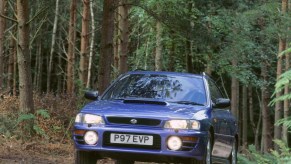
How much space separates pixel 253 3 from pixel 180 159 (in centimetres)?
1960

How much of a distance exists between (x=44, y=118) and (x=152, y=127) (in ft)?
25.3

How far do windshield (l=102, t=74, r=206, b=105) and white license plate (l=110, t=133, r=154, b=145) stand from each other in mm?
1273

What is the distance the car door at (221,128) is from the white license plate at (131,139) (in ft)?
4.21

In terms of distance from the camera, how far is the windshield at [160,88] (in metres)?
9.70

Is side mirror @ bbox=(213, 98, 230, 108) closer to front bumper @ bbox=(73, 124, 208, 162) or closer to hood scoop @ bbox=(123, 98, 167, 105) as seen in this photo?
hood scoop @ bbox=(123, 98, 167, 105)

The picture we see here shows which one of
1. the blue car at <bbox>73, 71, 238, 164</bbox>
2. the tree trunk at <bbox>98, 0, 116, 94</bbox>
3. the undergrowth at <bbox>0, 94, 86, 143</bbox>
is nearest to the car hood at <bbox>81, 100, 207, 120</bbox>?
the blue car at <bbox>73, 71, 238, 164</bbox>

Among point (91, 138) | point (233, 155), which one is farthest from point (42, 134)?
point (91, 138)

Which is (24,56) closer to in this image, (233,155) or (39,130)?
(39,130)

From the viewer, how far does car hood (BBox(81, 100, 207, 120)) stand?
8.59m

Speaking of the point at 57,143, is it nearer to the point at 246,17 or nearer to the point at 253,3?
the point at 246,17

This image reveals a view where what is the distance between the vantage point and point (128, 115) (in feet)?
28.2

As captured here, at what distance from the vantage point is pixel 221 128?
10.3 metres

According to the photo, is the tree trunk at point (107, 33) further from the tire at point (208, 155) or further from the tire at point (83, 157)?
the tire at point (208, 155)

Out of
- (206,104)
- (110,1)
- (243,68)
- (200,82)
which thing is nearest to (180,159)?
(206,104)
